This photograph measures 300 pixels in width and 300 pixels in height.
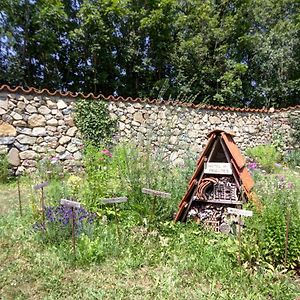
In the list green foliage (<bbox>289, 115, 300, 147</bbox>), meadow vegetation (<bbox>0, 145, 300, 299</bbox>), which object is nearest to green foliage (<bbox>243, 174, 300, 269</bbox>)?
meadow vegetation (<bbox>0, 145, 300, 299</bbox>)

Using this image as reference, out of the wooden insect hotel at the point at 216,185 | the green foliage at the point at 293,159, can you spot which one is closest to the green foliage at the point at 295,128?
the green foliage at the point at 293,159

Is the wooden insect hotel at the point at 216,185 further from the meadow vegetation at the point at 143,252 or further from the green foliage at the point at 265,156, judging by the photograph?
the green foliage at the point at 265,156

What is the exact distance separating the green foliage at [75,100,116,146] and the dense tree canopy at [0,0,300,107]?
4451 mm

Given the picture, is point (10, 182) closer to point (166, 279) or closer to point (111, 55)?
point (166, 279)

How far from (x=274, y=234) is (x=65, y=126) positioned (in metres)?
4.76

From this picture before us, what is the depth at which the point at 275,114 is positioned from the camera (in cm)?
878

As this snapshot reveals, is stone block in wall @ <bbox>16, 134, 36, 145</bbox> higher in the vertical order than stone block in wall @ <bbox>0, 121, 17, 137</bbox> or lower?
lower

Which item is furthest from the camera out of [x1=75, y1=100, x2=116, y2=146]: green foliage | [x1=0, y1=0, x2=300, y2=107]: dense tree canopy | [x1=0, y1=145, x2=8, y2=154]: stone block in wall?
[x1=0, y1=0, x2=300, y2=107]: dense tree canopy

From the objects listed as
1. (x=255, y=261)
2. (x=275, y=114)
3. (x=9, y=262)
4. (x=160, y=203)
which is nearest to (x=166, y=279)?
(x=255, y=261)

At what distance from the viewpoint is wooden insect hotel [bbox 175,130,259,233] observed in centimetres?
296

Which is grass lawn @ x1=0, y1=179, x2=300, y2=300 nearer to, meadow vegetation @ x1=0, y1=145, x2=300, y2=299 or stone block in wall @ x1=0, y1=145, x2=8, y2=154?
meadow vegetation @ x1=0, y1=145, x2=300, y2=299

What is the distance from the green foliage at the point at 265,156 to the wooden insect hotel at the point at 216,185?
446 cm

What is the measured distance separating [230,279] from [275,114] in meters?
7.72

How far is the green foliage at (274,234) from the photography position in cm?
222
